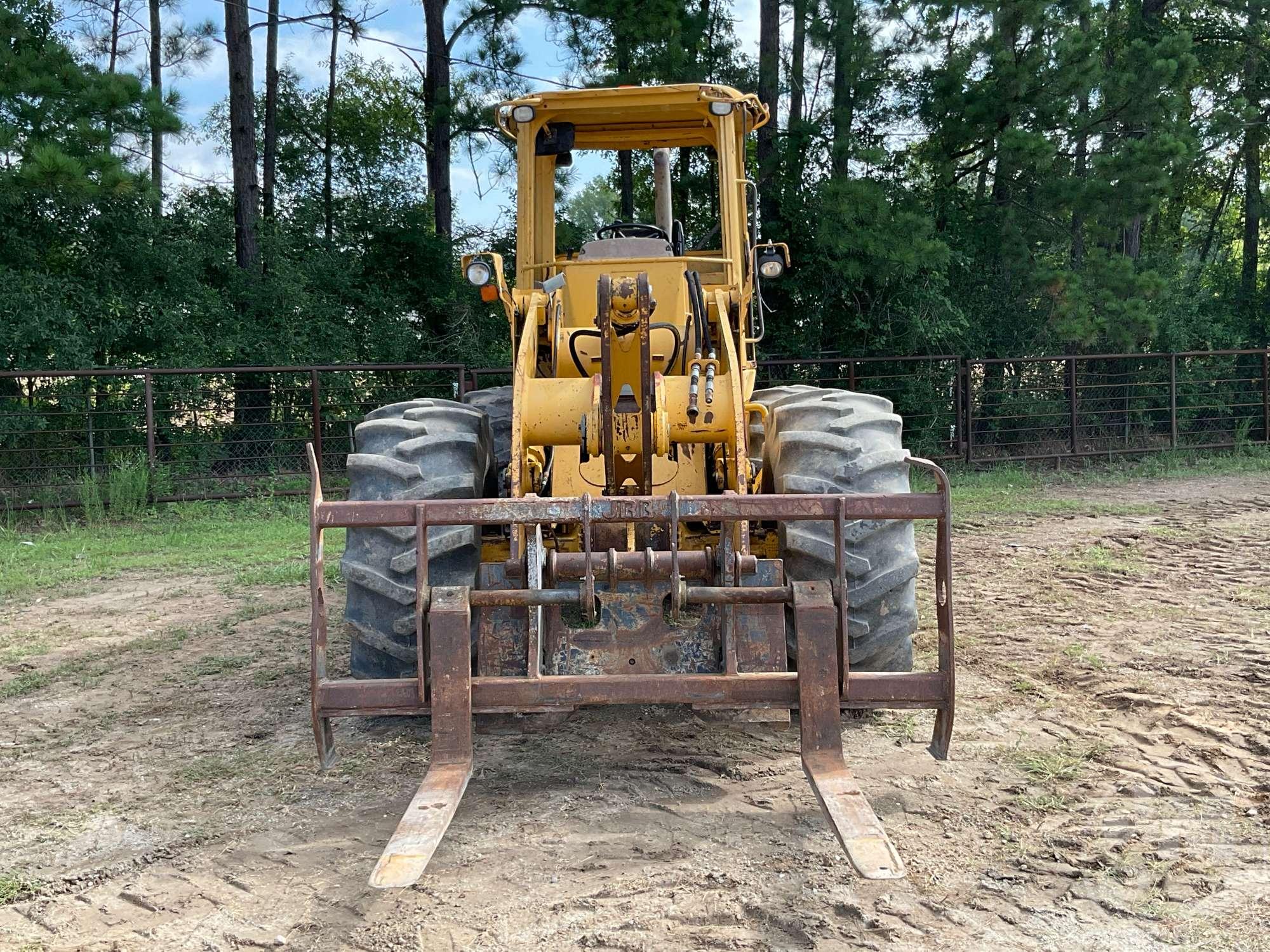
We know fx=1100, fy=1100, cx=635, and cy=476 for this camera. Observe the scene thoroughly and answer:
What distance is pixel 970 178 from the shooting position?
54.9 ft

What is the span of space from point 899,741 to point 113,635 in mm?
4858

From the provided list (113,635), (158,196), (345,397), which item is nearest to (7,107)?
(158,196)

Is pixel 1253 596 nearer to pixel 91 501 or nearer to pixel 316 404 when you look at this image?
pixel 316 404

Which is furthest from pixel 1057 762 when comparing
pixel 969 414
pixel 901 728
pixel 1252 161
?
pixel 1252 161

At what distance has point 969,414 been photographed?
1480cm

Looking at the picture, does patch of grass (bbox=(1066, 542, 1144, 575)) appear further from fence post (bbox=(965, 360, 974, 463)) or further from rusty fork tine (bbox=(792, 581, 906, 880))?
fence post (bbox=(965, 360, 974, 463))

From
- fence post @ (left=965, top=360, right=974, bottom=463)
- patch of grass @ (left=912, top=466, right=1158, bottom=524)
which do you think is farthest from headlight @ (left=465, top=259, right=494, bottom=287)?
fence post @ (left=965, top=360, right=974, bottom=463)

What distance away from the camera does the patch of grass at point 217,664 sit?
5938 millimetres

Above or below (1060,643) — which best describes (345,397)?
above

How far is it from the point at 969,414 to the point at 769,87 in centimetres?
585

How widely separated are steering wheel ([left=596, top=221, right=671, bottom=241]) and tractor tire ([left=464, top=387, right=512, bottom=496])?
3.79ft

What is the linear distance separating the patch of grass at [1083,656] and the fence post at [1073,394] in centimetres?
936

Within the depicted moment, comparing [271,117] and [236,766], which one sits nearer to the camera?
[236,766]

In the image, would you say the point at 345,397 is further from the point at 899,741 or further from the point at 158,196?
the point at 899,741
